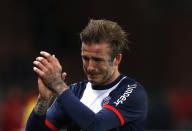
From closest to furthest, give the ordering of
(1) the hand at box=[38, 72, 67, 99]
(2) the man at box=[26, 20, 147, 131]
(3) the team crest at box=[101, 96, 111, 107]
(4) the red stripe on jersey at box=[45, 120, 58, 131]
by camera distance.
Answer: (2) the man at box=[26, 20, 147, 131]
(1) the hand at box=[38, 72, 67, 99]
(3) the team crest at box=[101, 96, 111, 107]
(4) the red stripe on jersey at box=[45, 120, 58, 131]

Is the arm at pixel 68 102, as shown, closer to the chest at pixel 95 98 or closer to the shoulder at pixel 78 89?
the chest at pixel 95 98

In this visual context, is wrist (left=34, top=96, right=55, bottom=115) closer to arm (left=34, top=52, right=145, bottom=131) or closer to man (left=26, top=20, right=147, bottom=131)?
man (left=26, top=20, right=147, bottom=131)

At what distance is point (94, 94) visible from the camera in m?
6.00

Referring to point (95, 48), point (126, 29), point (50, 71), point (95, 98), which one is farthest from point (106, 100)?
point (126, 29)

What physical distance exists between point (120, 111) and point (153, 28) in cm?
1186

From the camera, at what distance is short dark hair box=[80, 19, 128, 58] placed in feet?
18.9

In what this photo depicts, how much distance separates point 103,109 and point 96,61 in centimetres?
35

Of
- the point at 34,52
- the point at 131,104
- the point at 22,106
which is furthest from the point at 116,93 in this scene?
the point at 34,52

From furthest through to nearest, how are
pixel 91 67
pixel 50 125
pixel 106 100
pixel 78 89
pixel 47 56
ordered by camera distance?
pixel 78 89
pixel 50 125
pixel 106 100
pixel 91 67
pixel 47 56

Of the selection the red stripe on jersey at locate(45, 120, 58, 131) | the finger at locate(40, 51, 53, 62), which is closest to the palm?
the finger at locate(40, 51, 53, 62)

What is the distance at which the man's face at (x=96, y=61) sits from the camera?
5.69 meters

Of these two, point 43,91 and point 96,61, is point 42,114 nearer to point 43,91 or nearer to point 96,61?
point 43,91

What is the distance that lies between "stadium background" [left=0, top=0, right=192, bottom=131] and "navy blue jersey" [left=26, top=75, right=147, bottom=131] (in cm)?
1023

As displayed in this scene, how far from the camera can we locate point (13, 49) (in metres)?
16.8
